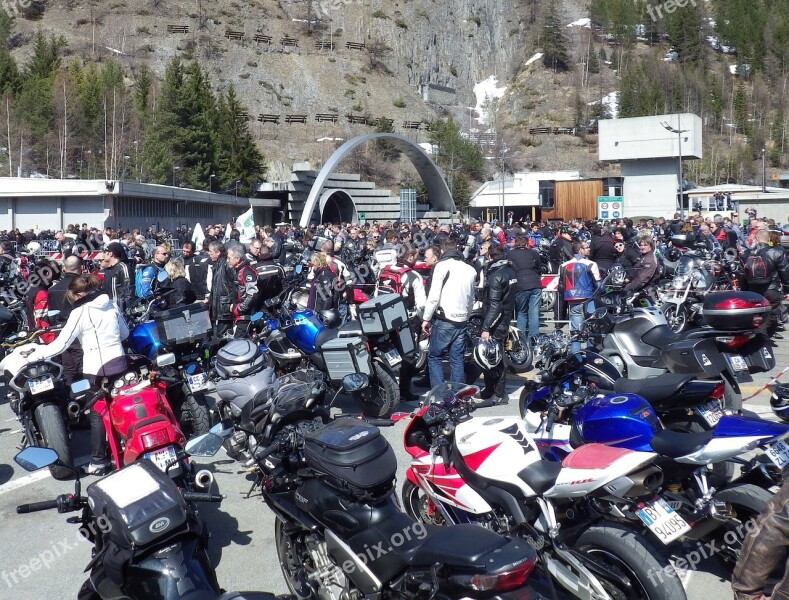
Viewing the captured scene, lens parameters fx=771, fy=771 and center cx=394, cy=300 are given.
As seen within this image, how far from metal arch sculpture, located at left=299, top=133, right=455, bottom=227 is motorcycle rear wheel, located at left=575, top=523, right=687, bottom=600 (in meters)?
46.8

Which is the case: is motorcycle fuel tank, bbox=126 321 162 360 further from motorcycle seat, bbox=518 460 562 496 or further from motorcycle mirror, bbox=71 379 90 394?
motorcycle seat, bbox=518 460 562 496

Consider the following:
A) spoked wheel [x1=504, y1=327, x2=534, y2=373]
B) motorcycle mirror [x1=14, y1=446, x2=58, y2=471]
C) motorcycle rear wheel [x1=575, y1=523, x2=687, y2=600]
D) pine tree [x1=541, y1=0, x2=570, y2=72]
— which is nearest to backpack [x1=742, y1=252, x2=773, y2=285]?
spoked wheel [x1=504, y1=327, x2=534, y2=373]

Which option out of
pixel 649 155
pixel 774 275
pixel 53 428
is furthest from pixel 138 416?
pixel 649 155

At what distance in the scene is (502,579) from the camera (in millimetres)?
2738

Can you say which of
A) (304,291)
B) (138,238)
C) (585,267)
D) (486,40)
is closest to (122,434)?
(304,291)

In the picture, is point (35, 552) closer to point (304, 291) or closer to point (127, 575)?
point (127, 575)

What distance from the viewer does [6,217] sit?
40.0 m

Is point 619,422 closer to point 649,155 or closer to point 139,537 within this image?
point 139,537

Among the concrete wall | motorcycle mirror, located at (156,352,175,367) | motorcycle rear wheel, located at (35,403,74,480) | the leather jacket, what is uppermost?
the concrete wall

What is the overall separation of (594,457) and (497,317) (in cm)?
474

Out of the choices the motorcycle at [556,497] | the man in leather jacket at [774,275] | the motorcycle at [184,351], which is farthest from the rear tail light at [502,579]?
the man in leather jacket at [774,275]

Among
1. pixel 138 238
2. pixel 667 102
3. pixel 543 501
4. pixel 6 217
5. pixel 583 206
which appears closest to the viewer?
pixel 543 501

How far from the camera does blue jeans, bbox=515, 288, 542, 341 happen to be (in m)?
10.8

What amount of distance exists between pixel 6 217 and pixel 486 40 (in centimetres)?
11914
